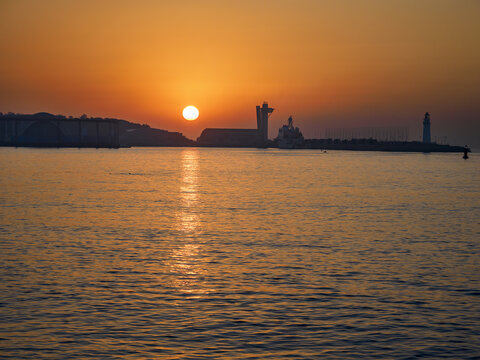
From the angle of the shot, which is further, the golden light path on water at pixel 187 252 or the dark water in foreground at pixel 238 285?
the golden light path on water at pixel 187 252

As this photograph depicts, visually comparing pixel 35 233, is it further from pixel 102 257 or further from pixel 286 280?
pixel 286 280

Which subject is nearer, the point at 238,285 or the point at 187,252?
the point at 238,285

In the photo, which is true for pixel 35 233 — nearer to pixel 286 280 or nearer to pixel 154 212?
pixel 154 212

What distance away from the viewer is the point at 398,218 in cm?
3653

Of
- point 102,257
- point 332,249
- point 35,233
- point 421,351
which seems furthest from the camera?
point 35,233

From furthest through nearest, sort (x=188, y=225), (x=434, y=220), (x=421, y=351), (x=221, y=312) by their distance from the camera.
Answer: (x=434, y=220), (x=188, y=225), (x=221, y=312), (x=421, y=351)

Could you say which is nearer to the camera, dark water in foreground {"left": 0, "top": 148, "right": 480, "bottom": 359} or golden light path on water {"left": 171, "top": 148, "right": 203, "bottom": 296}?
dark water in foreground {"left": 0, "top": 148, "right": 480, "bottom": 359}

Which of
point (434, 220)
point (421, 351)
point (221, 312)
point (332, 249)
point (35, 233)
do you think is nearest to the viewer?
point (421, 351)

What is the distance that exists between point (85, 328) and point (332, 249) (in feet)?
43.3

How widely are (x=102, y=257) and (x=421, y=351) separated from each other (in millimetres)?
13386

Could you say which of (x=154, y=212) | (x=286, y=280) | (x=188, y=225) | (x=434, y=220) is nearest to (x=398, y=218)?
(x=434, y=220)

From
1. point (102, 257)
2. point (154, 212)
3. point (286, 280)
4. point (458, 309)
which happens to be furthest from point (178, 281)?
point (154, 212)

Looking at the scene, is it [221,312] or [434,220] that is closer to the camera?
[221,312]

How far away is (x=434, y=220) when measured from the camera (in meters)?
35.8
